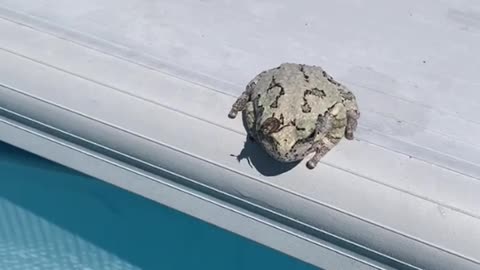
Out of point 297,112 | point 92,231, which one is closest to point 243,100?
point 297,112

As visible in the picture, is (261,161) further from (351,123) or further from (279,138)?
(351,123)

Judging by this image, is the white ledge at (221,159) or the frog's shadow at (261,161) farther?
the frog's shadow at (261,161)

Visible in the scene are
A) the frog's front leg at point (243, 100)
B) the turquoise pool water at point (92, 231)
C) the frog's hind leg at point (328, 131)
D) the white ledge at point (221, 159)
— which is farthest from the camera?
the turquoise pool water at point (92, 231)

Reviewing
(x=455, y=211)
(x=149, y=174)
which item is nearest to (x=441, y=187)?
(x=455, y=211)

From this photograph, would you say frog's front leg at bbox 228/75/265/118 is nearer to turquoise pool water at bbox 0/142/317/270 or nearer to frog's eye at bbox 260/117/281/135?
frog's eye at bbox 260/117/281/135

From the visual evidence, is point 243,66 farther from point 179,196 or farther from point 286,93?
point 179,196

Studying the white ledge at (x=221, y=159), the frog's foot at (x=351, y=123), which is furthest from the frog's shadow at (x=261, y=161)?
the frog's foot at (x=351, y=123)

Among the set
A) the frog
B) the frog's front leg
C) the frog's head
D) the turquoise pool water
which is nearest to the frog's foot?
the frog

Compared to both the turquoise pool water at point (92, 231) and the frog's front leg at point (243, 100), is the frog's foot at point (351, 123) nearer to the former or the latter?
the frog's front leg at point (243, 100)
